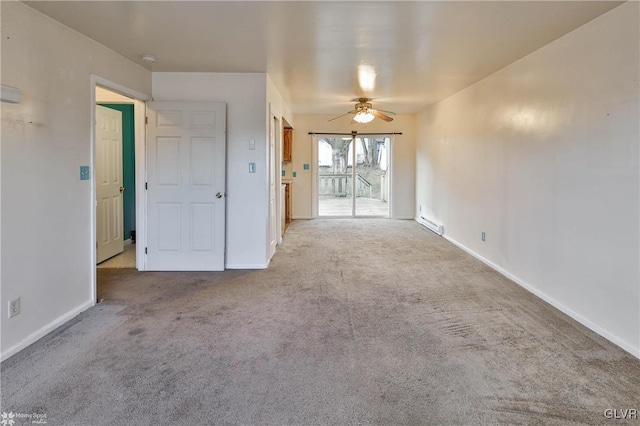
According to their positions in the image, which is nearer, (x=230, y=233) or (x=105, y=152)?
(x=230, y=233)

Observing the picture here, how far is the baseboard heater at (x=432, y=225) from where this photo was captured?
6.65 m

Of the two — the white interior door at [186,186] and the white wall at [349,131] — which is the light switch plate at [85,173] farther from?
the white wall at [349,131]

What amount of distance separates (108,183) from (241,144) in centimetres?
197

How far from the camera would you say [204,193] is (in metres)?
4.39

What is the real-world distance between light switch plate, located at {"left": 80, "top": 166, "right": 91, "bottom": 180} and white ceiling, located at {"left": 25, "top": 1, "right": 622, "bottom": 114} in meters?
1.09

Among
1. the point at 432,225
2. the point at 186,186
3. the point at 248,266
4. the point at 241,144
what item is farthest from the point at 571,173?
the point at 432,225

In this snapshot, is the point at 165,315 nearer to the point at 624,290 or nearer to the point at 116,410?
the point at 116,410

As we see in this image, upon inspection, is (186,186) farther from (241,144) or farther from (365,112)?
(365,112)

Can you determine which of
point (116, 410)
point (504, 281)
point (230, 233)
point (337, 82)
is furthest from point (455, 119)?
point (116, 410)

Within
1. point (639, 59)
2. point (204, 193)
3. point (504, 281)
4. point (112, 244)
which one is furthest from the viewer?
point (112, 244)

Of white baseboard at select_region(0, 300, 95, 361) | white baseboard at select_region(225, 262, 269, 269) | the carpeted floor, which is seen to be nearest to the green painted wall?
the carpeted floor

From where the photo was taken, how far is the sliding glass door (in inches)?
A: 348

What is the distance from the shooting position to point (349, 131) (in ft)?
28.2

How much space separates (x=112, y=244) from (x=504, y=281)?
16.0 feet
